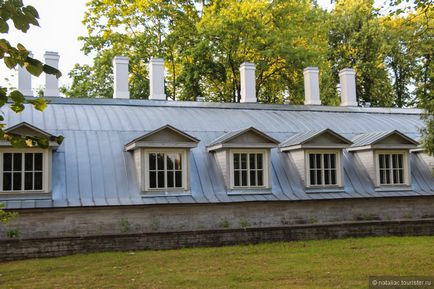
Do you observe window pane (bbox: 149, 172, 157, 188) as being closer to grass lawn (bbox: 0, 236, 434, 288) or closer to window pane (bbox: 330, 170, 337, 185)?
grass lawn (bbox: 0, 236, 434, 288)

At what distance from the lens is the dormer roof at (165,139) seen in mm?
16812

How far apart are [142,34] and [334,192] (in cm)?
2067

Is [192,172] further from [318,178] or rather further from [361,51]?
[361,51]

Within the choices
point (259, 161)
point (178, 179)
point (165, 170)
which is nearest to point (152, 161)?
point (165, 170)

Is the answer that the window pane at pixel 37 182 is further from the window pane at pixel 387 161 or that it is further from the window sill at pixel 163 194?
the window pane at pixel 387 161

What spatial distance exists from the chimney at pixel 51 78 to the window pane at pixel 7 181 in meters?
6.32

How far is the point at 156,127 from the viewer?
1922 centimetres

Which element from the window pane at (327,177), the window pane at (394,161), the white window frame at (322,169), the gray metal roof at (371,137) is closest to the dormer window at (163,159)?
the white window frame at (322,169)

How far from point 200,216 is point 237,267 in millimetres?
5130

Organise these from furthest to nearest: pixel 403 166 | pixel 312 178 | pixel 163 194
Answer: pixel 403 166, pixel 312 178, pixel 163 194

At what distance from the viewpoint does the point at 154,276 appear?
11.3 m

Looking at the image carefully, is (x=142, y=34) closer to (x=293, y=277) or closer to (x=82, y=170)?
(x=82, y=170)

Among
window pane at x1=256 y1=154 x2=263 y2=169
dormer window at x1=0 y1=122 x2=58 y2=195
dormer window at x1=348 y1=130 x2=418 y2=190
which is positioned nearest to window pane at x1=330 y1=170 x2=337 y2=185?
dormer window at x1=348 y1=130 x2=418 y2=190

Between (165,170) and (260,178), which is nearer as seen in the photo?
(165,170)
